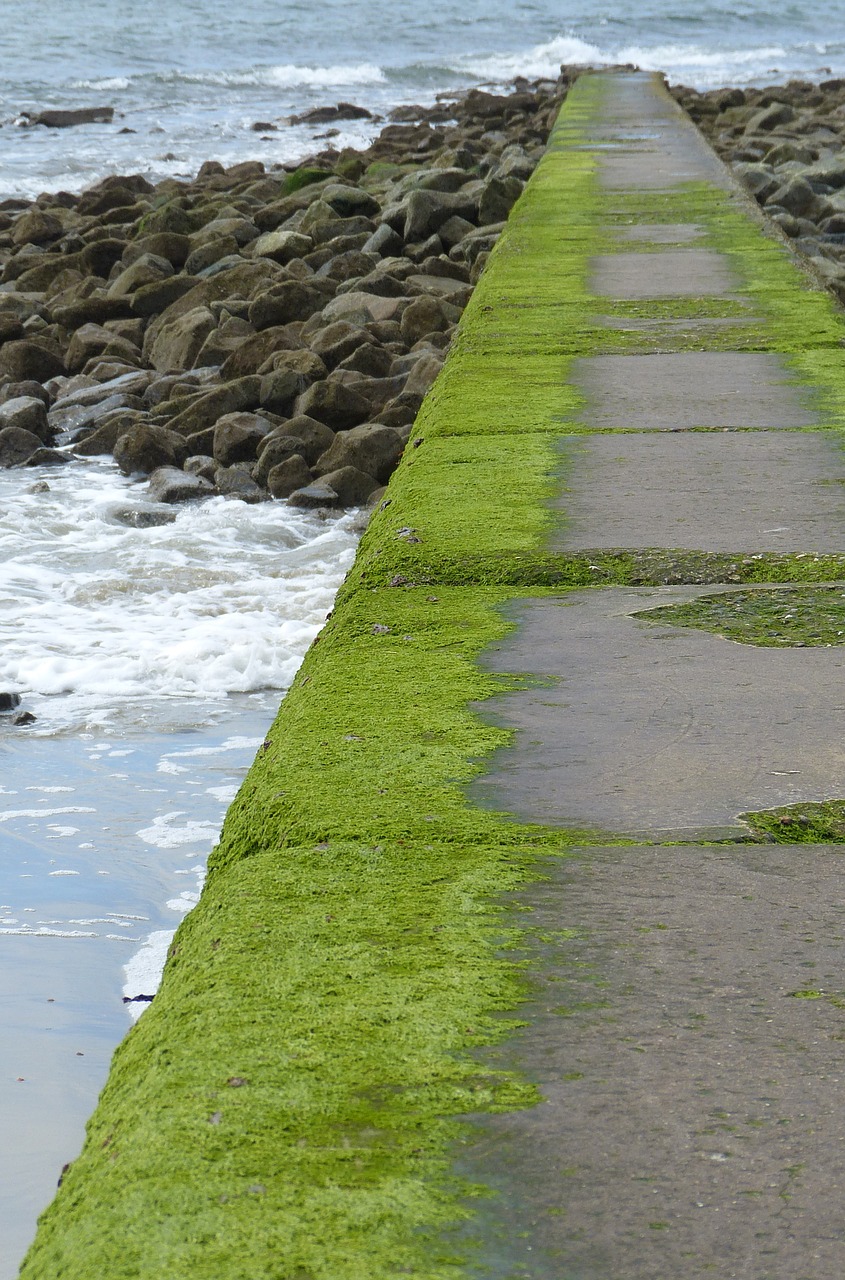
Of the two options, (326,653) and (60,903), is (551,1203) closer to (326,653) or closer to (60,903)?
(326,653)

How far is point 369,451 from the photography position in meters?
6.17

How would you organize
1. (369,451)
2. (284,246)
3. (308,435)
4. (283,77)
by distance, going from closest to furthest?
(369,451), (308,435), (284,246), (283,77)

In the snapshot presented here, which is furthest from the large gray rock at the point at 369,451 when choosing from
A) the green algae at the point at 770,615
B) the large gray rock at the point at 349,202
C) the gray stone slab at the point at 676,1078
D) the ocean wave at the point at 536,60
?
the ocean wave at the point at 536,60

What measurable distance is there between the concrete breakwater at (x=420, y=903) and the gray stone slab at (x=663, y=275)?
1615 millimetres

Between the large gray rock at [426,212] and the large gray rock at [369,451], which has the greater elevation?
the large gray rock at [426,212]

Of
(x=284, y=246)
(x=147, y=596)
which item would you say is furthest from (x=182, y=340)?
(x=147, y=596)

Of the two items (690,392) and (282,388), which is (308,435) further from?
(690,392)

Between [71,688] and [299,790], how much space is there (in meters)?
2.47

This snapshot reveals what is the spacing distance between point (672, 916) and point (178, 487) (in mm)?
4934

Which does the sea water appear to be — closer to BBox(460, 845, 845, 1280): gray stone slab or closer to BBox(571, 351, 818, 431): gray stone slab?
BBox(571, 351, 818, 431): gray stone slab

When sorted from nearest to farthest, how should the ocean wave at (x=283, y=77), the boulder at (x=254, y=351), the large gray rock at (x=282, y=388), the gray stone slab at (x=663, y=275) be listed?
the gray stone slab at (x=663, y=275)
the large gray rock at (x=282, y=388)
the boulder at (x=254, y=351)
the ocean wave at (x=283, y=77)

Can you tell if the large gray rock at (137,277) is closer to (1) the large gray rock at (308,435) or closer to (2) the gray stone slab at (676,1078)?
(1) the large gray rock at (308,435)

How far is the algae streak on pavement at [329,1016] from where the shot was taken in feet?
3.76

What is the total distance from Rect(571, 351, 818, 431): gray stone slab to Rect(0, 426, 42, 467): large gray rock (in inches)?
141
